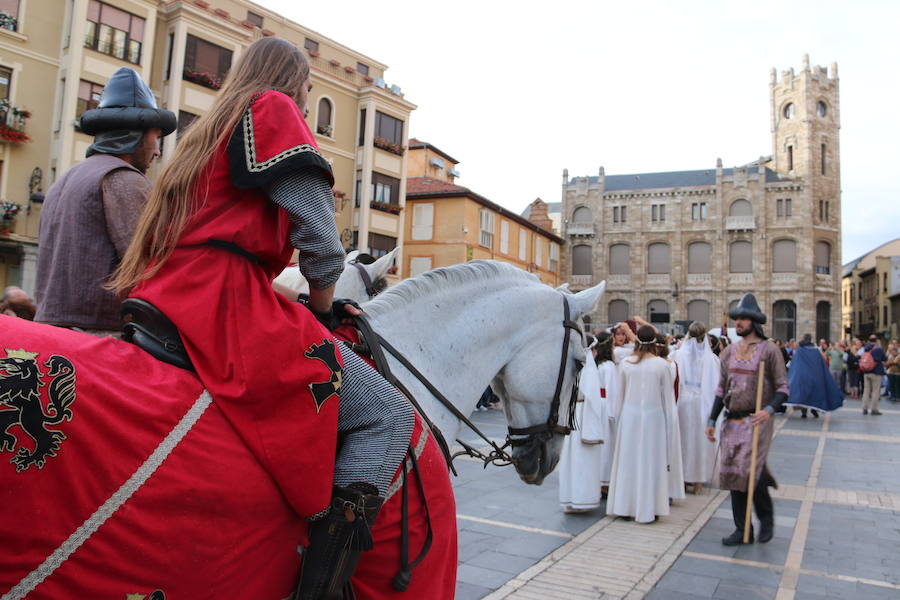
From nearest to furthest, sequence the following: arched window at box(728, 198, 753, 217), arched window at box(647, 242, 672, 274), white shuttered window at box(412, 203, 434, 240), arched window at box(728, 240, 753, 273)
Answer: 1. white shuttered window at box(412, 203, 434, 240)
2. arched window at box(728, 240, 753, 273)
3. arched window at box(728, 198, 753, 217)
4. arched window at box(647, 242, 672, 274)

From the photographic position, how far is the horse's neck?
245 centimetres

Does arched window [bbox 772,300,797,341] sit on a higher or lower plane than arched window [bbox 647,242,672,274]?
lower

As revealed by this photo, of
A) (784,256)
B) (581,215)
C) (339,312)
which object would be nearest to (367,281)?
(339,312)

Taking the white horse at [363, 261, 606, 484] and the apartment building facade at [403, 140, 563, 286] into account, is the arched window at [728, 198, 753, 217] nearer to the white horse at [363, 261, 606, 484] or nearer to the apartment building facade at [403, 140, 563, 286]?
the apartment building facade at [403, 140, 563, 286]

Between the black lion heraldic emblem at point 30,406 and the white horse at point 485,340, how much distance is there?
1.14m

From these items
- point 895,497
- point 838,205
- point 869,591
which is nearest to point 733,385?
point 869,591

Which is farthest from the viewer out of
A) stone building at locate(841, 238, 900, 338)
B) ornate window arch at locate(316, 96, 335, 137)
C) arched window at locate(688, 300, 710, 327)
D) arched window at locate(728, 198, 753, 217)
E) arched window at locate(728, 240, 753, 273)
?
stone building at locate(841, 238, 900, 338)

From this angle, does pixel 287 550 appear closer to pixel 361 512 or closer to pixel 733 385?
pixel 361 512

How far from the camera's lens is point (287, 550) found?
174 cm

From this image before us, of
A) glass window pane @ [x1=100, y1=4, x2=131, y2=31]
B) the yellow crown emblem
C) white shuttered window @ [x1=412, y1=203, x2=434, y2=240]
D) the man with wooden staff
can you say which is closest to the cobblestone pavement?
the man with wooden staff

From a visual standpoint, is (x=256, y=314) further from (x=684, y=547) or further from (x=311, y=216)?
(x=684, y=547)

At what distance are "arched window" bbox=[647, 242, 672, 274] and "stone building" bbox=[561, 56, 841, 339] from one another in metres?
0.09

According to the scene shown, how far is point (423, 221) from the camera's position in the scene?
33500mm

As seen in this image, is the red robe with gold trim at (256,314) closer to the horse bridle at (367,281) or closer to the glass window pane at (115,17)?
the horse bridle at (367,281)
